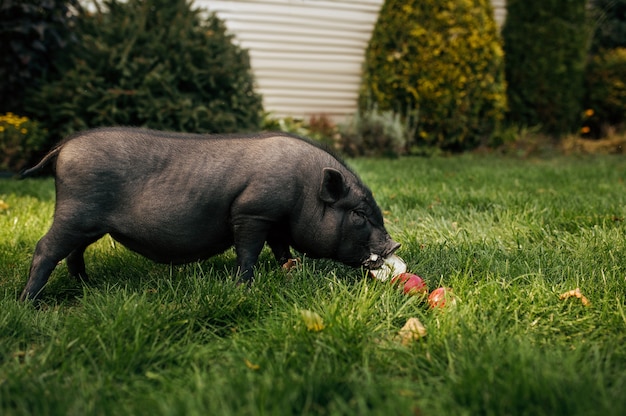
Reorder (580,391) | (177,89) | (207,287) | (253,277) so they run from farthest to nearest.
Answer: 1. (177,89)
2. (253,277)
3. (207,287)
4. (580,391)

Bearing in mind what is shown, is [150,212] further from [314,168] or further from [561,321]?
[561,321]

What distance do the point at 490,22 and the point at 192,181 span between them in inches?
322

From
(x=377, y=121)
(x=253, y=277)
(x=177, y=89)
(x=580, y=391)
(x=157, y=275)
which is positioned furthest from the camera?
(x=377, y=121)

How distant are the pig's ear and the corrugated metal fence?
Answer: 700 cm

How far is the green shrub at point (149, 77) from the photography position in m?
6.47

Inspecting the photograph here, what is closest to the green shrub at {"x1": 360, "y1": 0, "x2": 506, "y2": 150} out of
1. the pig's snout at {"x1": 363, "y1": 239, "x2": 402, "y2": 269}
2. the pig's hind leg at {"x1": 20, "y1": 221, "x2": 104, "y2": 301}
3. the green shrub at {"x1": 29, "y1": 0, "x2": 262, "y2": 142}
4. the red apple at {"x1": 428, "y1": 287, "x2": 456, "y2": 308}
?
the green shrub at {"x1": 29, "y1": 0, "x2": 262, "y2": 142}

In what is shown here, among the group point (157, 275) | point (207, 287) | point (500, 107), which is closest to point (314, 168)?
point (207, 287)

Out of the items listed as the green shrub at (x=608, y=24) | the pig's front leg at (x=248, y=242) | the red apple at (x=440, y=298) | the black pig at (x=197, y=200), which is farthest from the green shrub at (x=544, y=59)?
the pig's front leg at (x=248, y=242)

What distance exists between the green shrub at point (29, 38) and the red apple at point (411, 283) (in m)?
5.85

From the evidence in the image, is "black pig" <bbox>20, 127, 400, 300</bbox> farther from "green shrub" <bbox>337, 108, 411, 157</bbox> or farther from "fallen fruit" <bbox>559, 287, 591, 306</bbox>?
"green shrub" <bbox>337, 108, 411, 157</bbox>

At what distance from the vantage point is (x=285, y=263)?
10.3ft

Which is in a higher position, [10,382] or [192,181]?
[192,181]

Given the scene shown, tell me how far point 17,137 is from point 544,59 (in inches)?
350

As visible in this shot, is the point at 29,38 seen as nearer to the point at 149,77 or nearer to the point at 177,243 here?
the point at 149,77
